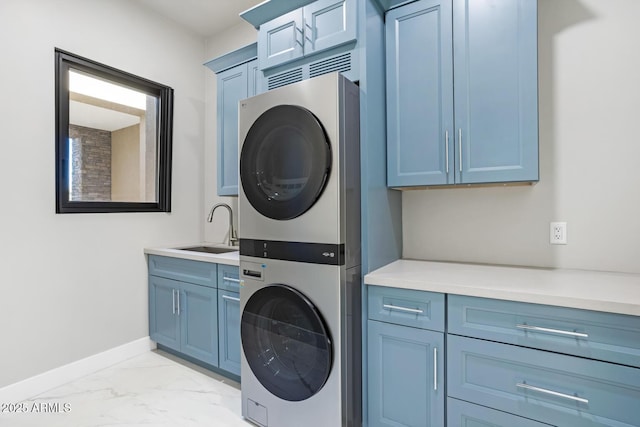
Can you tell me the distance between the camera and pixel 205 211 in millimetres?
3316

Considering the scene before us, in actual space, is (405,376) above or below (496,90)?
below

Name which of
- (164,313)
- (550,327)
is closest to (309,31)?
(550,327)

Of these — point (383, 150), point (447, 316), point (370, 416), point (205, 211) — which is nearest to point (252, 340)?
point (370, 416)

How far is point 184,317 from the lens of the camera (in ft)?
8.27

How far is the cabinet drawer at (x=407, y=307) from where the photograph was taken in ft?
4.77

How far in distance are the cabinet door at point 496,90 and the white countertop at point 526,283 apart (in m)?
0.48

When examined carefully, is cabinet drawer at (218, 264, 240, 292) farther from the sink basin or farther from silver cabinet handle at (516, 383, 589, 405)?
silver cabinet handle at (516, 383, 589, 405)

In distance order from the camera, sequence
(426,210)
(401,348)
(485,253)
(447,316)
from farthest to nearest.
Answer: (426,210) < (485,253) < (401,348) < (447,316)

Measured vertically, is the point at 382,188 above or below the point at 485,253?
above

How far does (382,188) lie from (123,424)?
198cm

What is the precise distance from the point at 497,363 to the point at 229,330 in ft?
5.38

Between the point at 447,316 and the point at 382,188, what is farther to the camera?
the point at 382,188

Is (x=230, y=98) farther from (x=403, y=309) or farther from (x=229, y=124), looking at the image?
(x=403, y=309)

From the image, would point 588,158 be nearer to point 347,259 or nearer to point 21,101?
point 347,259
